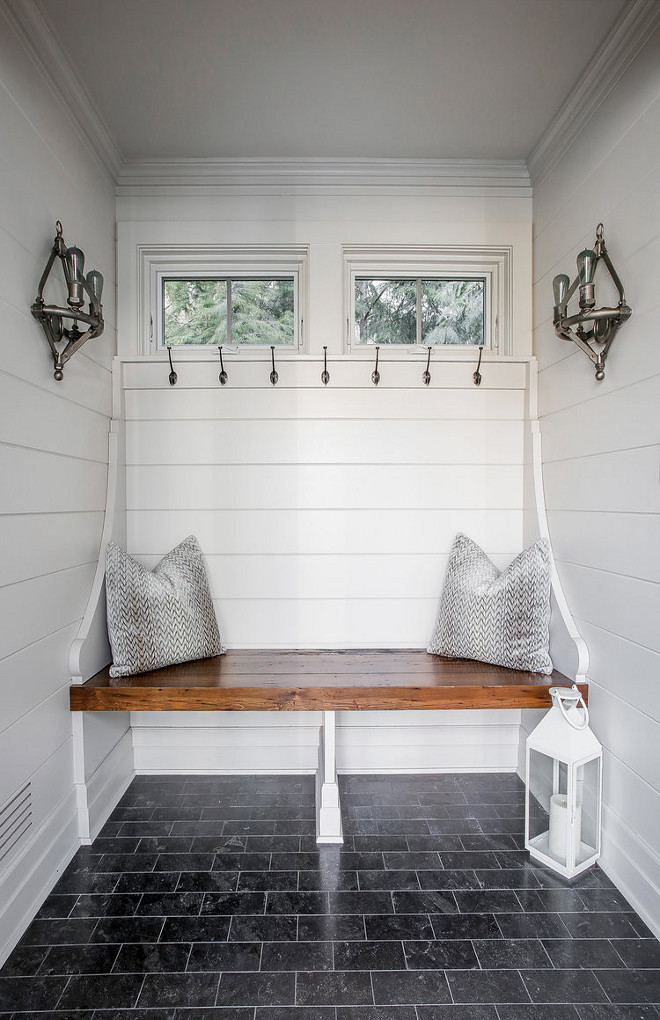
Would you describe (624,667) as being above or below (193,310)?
below

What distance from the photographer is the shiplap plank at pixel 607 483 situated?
160cm

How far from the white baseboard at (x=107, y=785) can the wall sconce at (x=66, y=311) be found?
1.38 meters

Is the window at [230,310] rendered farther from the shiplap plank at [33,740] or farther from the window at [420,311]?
the shiplap plank at [33,740]

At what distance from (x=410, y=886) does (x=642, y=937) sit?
62 cm

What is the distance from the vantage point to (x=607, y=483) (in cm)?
182

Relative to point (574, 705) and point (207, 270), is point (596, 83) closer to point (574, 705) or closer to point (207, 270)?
point (207, 270)

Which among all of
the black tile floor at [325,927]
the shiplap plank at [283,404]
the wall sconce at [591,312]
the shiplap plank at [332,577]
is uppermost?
the wall sconce at [591,312]

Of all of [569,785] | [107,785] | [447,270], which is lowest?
[107,785]

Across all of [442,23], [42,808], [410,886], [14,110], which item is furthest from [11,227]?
[410,886]

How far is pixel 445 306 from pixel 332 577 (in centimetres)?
125

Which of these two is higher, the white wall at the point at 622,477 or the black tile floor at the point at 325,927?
the white wall at the point at 622,477

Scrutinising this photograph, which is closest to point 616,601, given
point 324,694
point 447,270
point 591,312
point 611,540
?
point 611,540

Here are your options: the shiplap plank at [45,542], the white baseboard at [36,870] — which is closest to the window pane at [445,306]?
the shiplap plank at [45,542]

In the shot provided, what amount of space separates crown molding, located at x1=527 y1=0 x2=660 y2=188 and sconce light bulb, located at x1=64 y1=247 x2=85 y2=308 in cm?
170
